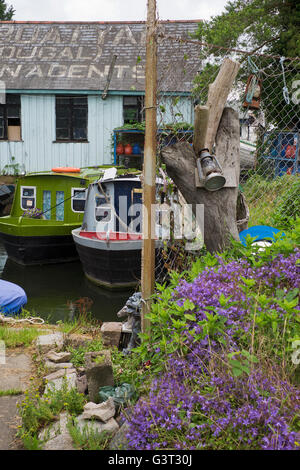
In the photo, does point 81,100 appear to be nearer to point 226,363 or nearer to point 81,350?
point 81,350

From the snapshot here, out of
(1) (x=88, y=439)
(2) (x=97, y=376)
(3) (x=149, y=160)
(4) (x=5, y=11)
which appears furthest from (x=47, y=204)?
(4) (x=5, y=11)

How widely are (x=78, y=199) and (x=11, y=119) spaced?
23.8 ft

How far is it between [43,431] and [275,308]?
1.80 meters

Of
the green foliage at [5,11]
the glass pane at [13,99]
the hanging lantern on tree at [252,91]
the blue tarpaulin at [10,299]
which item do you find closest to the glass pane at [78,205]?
the blue tarpaulin at [10,299]

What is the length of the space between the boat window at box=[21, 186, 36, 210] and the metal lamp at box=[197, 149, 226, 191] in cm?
A: 1092

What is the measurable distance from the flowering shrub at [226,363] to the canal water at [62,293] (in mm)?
5849

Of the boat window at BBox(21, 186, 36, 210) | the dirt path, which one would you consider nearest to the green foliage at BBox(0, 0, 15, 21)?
the boat window at BBox(21, 186, 36, 210)

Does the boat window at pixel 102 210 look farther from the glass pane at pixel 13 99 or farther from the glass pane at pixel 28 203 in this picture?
the glass pane at pixel 13 99

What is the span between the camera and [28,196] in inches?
557

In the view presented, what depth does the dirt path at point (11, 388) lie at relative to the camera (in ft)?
10.5

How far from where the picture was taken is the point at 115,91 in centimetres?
1764

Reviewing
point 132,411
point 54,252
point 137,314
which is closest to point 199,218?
point 137,314

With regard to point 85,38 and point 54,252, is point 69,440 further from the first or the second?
point 85,38

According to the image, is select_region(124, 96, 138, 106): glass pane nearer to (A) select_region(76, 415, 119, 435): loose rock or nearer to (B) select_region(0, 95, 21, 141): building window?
(B) select_region(0, 95, 21, 141): building window
